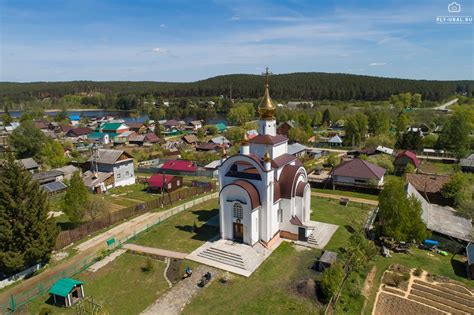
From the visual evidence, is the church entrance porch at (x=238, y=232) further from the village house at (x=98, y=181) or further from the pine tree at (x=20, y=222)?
the village house at (x=98, y=181)

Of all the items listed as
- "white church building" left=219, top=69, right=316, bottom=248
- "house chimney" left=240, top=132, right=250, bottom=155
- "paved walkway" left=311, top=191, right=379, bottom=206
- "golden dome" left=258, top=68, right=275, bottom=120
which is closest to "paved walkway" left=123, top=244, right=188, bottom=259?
"white church building" left=219, top=69, right=316, bottom=248

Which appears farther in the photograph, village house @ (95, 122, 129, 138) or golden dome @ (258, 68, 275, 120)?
village house @ (95, 122, 129, 138)

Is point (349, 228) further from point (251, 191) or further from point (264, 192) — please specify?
point (251, 191)

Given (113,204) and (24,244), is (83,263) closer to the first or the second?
(24,244)

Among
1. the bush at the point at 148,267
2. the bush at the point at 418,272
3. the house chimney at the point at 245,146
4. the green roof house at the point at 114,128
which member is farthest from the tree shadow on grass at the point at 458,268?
the green roof house at the point at 114,128

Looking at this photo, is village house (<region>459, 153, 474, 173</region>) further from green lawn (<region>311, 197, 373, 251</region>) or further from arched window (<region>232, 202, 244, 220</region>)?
arched window (<region>232, 202, 244, 220</region>)

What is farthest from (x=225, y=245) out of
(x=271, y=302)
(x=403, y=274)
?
(x=403, y=274)
